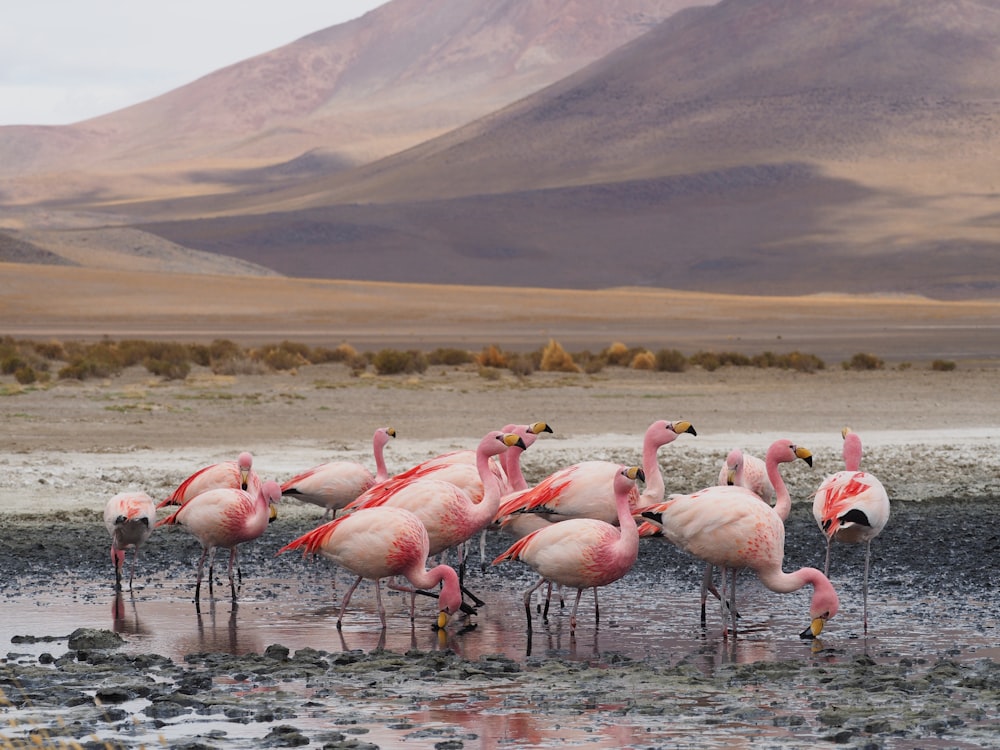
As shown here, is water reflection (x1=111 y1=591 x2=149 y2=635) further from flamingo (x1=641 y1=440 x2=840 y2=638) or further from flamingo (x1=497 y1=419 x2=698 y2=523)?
flamingo (x1=641 y1=440 x2=840 y2=638)

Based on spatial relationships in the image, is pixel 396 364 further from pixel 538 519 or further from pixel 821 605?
pixel 821 605

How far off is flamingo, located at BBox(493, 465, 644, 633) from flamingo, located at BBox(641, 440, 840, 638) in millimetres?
350

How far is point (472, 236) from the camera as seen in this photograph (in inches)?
5610

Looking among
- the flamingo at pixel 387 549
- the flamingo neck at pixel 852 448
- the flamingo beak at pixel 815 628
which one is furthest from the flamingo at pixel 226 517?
the flamingo neck at pixel 852 448

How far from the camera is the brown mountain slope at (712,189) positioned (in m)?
129

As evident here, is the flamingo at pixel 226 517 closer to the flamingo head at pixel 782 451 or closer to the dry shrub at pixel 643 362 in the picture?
the flamingo head at pixel 782 451

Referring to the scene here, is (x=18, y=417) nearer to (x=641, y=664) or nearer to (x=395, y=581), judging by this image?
(x=395, y=581)

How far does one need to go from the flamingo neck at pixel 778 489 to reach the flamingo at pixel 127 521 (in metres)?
4.72

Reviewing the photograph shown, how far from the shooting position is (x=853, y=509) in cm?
1127

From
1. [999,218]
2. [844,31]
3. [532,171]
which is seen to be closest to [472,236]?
[532,171]

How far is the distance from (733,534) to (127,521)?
14.9ft

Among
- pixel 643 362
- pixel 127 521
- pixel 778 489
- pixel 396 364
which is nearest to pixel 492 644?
pixel 778 489

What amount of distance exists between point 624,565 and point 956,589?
302cm

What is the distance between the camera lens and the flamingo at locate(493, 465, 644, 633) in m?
10.3
